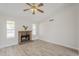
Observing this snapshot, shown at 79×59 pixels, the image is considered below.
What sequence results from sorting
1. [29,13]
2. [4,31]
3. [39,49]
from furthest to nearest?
[39,49], [4,31], [29,13]

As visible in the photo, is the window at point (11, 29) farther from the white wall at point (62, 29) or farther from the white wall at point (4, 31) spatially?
the white wall at point (62, 29)

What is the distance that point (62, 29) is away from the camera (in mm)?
2795

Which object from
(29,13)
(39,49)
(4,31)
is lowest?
(39,49)

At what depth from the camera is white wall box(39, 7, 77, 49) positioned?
8.33 feet

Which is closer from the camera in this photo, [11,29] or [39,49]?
[11,29]

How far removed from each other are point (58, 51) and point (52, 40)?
1.33ft

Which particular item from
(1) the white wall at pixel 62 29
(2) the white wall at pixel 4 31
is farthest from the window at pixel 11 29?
(1) the white wall at pixel 62 29

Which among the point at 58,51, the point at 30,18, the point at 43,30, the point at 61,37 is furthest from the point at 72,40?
the point at 30,18

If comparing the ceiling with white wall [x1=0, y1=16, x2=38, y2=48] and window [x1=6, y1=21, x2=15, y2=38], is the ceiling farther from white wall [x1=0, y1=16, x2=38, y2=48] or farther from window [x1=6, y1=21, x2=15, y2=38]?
window [x1=6, y1=21, x2=15, y2=38]

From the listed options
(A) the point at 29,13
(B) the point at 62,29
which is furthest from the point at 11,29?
(B) the point at 62,29

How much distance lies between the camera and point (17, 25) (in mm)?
2508

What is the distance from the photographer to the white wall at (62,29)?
2539mm

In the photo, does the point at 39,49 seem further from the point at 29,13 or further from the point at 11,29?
the point at 29,13

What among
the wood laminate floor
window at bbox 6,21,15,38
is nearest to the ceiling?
window at bbox 6,21,15,38
